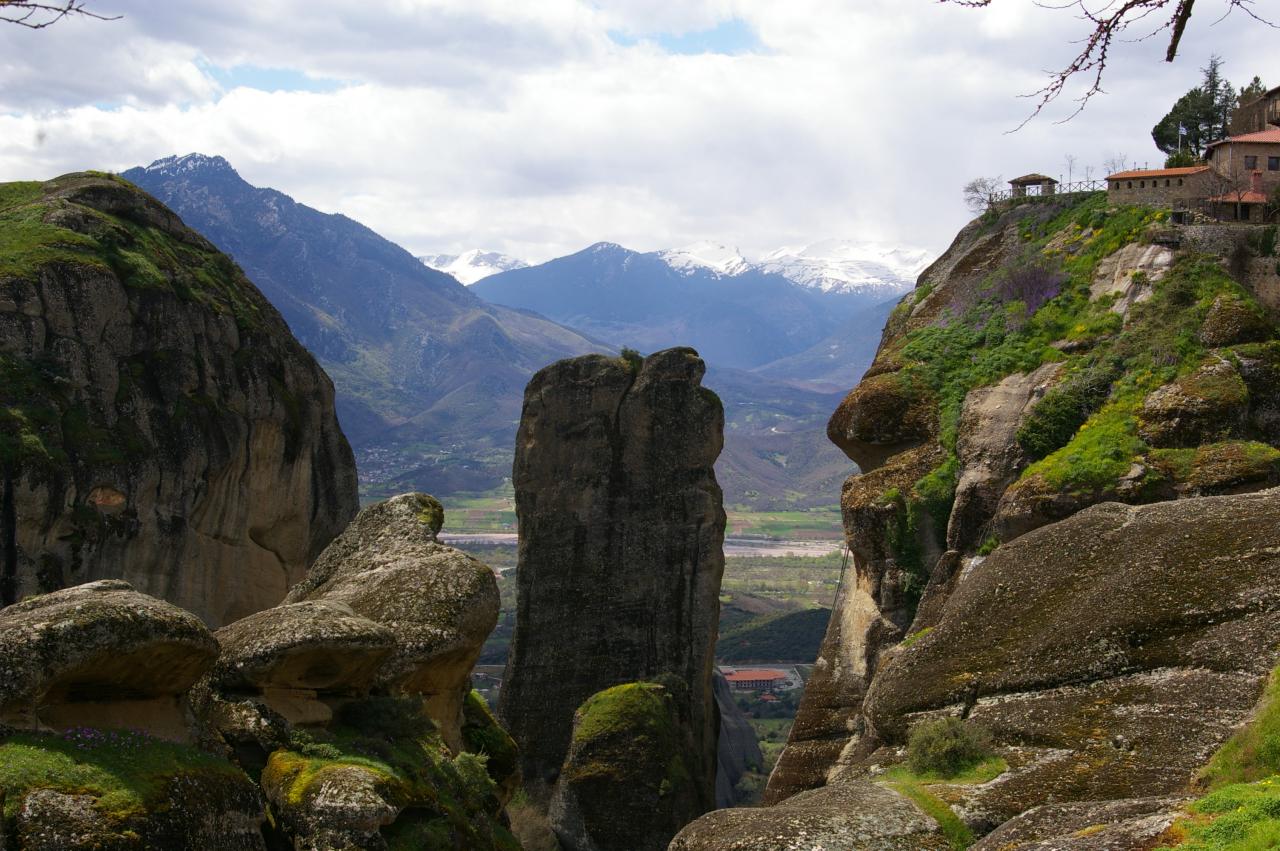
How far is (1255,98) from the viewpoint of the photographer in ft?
210

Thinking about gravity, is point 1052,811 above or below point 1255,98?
below

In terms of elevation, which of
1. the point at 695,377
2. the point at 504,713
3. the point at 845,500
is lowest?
the point at 504,713

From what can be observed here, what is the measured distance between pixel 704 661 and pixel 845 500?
1233 centimetres

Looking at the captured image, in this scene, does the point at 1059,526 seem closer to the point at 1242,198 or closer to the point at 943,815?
the point at 943,815

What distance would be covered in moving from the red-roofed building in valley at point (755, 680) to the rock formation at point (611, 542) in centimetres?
5766

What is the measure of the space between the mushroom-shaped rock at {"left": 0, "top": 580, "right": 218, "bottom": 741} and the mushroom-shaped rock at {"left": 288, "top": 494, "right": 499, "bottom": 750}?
5.15 m

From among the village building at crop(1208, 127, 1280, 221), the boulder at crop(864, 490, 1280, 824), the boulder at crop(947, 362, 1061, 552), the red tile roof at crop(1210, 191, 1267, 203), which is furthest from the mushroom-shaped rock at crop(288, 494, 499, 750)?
the village building at crop(1208, 127, 1280, 221)

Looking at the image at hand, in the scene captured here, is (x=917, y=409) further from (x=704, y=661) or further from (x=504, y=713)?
(x=504, y=713)

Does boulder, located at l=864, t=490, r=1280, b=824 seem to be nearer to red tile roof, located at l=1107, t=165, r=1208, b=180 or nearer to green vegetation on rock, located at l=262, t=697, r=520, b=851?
green vegetation on rock, located at l=262, t=697, r=520, b=851

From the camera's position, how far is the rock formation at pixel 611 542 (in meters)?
53.7

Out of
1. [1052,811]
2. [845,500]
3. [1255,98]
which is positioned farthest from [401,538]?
[1255,98]

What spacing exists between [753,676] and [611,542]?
6196 cm

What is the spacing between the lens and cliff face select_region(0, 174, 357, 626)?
4328 cm

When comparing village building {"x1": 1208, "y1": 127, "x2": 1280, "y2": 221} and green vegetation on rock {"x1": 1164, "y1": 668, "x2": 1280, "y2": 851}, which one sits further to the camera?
village building {"x1": 1208, "y1": 127, "x2": 1280, "y2": 221}
